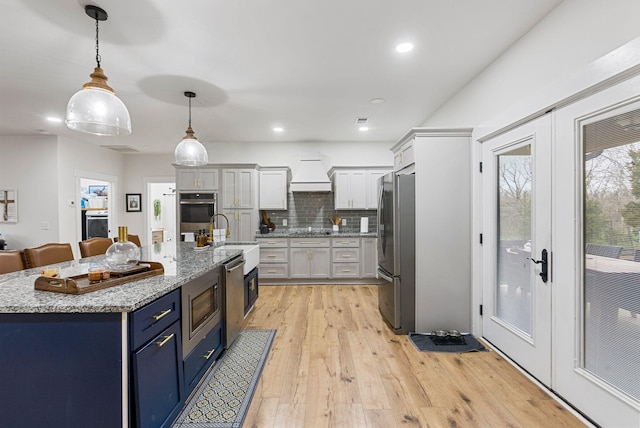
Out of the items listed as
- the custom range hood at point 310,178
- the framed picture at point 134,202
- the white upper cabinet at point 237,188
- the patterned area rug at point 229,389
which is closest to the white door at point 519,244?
the patterned area rug at point 229,389

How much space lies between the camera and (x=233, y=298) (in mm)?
2596

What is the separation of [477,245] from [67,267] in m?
3.58

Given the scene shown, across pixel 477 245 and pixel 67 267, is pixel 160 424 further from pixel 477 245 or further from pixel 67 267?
pixel 477 245

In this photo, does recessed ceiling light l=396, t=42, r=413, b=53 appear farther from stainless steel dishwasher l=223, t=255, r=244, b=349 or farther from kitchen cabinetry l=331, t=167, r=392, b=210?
kitchen cabinetry l=331, t=167, r=392, b=210

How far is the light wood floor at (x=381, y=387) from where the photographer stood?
1.76 metres

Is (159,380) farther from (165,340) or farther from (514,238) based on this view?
(514,238)

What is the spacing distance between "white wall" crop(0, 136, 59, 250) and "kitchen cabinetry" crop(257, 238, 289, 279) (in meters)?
3.73

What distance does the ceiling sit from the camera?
6.49ft

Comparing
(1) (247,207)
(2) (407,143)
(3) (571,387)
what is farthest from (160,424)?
(1) (247,207)

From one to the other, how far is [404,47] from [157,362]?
2889mm

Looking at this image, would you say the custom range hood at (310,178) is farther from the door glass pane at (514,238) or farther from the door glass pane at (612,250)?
the door glass pane at (612,250)

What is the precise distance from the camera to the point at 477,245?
2.85 meters

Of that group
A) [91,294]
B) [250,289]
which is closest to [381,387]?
[250,289]

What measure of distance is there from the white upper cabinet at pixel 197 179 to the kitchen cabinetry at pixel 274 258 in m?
1.43
